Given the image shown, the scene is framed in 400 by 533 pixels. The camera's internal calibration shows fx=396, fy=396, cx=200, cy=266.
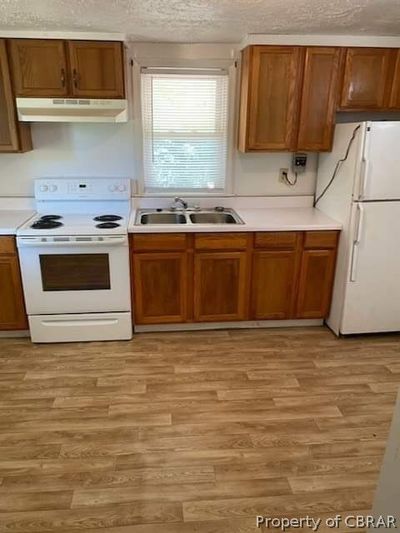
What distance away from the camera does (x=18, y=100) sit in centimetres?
285

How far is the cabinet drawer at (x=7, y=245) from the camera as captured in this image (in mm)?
2875

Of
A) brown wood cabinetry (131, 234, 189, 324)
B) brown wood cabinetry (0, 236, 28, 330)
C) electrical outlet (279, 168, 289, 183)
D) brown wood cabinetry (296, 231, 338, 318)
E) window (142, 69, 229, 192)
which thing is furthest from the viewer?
electrical outlet (279, 168, 289, 183)

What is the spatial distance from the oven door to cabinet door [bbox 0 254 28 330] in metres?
0.07

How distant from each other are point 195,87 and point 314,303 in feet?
6.72

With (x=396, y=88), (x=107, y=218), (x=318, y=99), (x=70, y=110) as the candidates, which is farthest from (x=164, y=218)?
(x=396, y=88)

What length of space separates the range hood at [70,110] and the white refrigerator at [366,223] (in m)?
1.71

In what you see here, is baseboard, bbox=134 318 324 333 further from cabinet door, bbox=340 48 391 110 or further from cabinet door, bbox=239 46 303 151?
cabinet door, bbox=340 48 391 110

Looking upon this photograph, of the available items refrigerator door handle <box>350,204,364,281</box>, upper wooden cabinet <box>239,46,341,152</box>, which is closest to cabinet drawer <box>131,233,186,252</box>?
upper wooden cabinet <box>239,46,341,152</box>

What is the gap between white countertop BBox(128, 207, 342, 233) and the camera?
2.97 meters

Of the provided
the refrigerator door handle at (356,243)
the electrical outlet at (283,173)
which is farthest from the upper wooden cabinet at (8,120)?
the refrigerator door handle at (356,243)

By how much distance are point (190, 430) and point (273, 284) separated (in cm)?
141

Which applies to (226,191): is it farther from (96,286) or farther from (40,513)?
(40,513)

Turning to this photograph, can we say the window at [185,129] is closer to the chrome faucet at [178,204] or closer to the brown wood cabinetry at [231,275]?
the chrome faucet at [178,204]

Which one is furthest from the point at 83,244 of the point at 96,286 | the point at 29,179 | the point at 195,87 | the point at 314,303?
the point at 314,303
